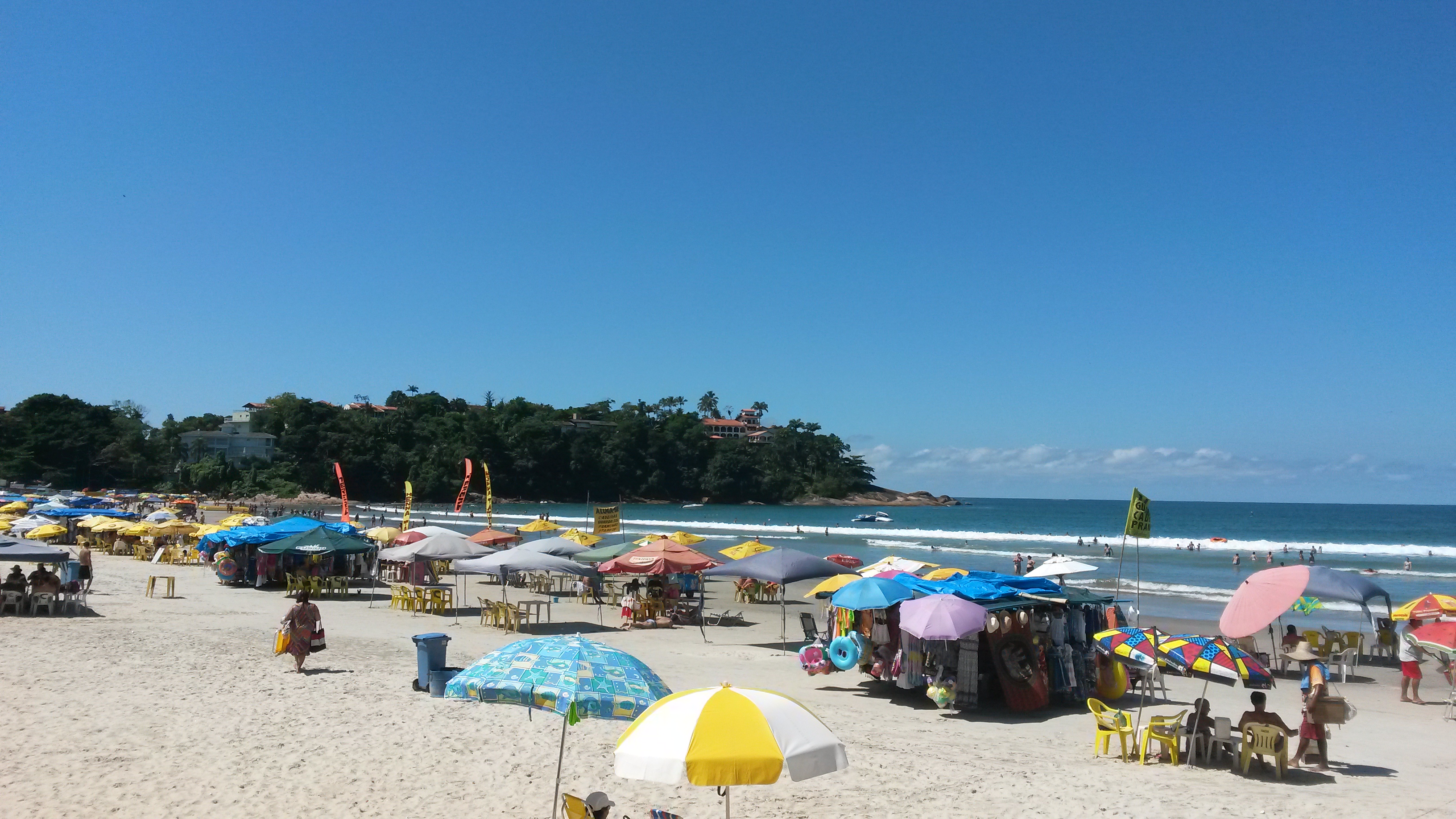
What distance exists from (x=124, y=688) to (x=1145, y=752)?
454 inches

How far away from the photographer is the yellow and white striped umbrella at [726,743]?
4.68 metres

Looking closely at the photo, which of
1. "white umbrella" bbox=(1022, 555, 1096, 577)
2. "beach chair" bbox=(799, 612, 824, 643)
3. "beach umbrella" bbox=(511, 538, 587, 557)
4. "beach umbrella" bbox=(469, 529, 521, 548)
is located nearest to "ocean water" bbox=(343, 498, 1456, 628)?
"white umbrella" bbox=(1022, 555, 1096, 577)

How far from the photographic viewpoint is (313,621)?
13.3 meters

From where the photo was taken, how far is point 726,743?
478 cm

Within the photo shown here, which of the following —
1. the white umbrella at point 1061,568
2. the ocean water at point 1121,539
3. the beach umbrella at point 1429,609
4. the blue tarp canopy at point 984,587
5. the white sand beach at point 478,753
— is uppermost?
the blue tarp canopy at point 984,587

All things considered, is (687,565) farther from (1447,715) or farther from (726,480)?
(726,480)

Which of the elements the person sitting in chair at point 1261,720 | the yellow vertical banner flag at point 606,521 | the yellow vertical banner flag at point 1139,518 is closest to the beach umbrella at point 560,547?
the yellow vertical banner flag at point 606,521

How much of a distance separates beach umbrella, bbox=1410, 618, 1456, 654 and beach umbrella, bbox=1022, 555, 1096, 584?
5.32m

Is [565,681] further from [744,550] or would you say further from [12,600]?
[744,550]

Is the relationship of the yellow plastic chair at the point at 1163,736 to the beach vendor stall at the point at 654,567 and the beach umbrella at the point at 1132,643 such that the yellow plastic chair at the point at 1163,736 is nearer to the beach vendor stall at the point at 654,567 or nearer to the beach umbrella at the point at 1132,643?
the beach umbrella at the point at 1132,643

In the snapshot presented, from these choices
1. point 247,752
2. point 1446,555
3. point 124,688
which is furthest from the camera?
point 1446,555

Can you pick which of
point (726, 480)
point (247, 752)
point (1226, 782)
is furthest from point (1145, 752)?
point (726, 480)

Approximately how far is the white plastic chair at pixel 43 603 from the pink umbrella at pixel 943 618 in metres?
15.9

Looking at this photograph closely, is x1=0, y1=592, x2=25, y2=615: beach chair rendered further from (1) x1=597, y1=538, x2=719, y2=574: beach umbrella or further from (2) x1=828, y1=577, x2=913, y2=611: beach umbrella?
(2) x1=828, y1=577, x2=913, y2=611: beach umbrella
